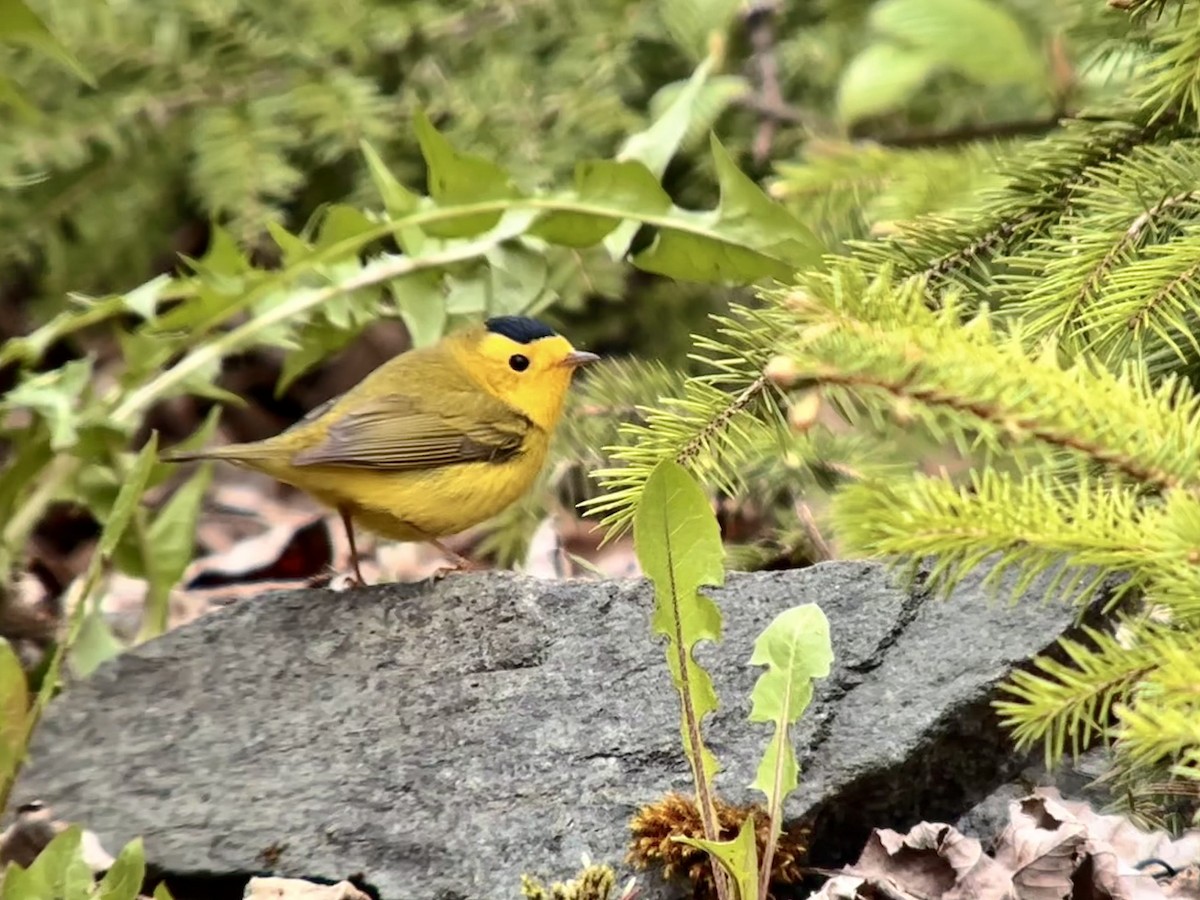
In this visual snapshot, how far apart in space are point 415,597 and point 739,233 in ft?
3.47

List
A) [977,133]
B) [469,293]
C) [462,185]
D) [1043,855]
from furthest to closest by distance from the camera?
[977,133], [469,293], [462,185], [1043,855]

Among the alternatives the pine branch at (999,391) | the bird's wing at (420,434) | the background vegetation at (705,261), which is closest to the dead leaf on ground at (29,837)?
the background vegetation at (705,261)

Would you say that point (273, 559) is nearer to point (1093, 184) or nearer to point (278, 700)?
point (278, 700)

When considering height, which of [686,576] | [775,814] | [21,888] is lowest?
[21,888]

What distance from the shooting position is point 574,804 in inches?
98.0

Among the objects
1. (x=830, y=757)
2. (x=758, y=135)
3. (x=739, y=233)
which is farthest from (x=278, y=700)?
(x=758, y=135)

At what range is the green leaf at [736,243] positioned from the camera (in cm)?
321

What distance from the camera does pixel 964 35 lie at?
3.44 metres

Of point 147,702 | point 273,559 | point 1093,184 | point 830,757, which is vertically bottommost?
point 273,559

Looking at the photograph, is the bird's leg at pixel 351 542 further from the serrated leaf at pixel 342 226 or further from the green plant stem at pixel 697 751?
the green plant stem at pixel 697 751

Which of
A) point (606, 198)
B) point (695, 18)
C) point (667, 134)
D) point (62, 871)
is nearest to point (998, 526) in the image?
point (62, 871)

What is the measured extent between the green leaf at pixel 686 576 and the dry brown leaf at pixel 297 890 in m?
0.72

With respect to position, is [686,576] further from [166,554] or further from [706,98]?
[706,98]

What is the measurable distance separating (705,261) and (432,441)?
32.0 inches
